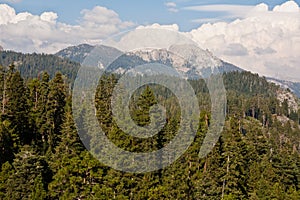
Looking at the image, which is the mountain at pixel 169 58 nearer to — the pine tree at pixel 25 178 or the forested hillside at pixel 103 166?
the forested hillside at pixel 103 166

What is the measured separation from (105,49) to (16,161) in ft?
72.5

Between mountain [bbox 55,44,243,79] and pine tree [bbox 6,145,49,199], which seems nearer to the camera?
mountain [bbox 55,44,243,79]

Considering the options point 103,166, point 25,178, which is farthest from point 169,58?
point 25,178

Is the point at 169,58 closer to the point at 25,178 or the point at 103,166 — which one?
the point at 103,166

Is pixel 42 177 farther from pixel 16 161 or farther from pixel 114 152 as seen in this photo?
pixel 114 152

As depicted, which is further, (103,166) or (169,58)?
(103,166)

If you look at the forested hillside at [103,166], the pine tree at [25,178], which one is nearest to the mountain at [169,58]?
the forested hillside at [103,166]

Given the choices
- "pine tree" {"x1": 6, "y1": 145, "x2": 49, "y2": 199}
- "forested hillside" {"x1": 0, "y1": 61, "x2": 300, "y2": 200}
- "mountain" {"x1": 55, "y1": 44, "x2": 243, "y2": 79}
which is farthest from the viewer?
"forested hillside" {"x1": 0, "y1": 61, "x2": 300, "y2": 200}

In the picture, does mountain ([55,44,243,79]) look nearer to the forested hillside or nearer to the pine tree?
the forested hillside

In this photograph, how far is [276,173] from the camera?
2596 inches

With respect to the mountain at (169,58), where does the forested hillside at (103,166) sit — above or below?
below

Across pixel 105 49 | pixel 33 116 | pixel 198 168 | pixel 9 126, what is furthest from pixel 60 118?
pixel 105 49

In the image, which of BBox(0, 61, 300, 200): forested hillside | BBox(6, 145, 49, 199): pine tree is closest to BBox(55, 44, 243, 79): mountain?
BBox(0, 61, 300, 200): forested hillside

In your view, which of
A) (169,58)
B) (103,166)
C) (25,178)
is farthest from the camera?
(103,166)
